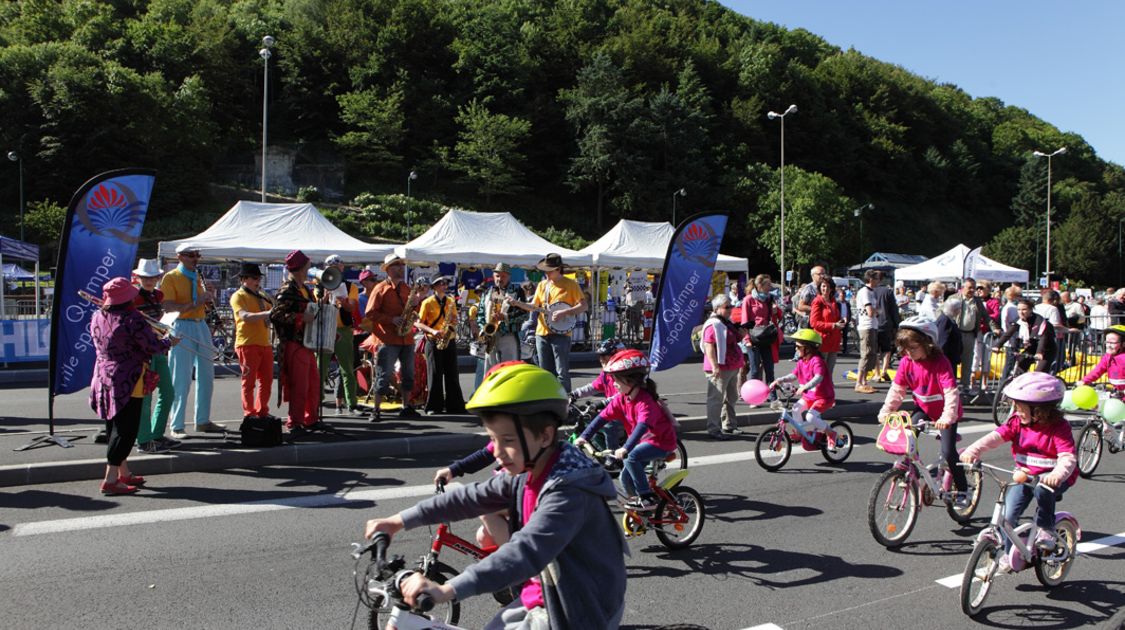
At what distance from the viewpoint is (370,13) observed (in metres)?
86.1

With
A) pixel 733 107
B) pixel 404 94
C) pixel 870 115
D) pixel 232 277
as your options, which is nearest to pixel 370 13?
pixel 404 94

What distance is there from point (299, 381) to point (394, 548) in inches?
157

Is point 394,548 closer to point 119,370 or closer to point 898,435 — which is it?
point 119,370

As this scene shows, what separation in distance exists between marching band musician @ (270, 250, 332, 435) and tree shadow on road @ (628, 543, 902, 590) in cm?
499

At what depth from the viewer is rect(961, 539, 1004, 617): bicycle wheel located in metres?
4.53

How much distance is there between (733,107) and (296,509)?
276 feet

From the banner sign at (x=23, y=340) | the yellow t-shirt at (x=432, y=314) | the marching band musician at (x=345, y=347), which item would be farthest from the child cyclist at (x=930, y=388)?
the banner sign at (x=23, y=340)

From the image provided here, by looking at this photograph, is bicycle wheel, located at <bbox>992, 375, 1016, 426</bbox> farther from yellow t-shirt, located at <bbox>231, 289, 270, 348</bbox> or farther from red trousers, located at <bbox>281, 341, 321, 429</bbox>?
yellow t-shirt, located at <bbox>231, 289, 270, 348</bbox>

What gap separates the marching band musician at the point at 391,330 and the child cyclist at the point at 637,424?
5015 mm

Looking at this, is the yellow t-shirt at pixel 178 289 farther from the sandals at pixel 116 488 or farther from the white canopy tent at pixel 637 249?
the white canopy tent at pixel 637 249

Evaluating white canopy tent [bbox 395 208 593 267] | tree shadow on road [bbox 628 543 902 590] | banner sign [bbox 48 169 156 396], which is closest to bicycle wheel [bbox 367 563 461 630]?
tree shadow on road [bbox 628 543 902 590]

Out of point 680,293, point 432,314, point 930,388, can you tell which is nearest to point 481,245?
point 432,314

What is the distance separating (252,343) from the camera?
8617mm

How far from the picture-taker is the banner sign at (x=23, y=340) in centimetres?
1609
